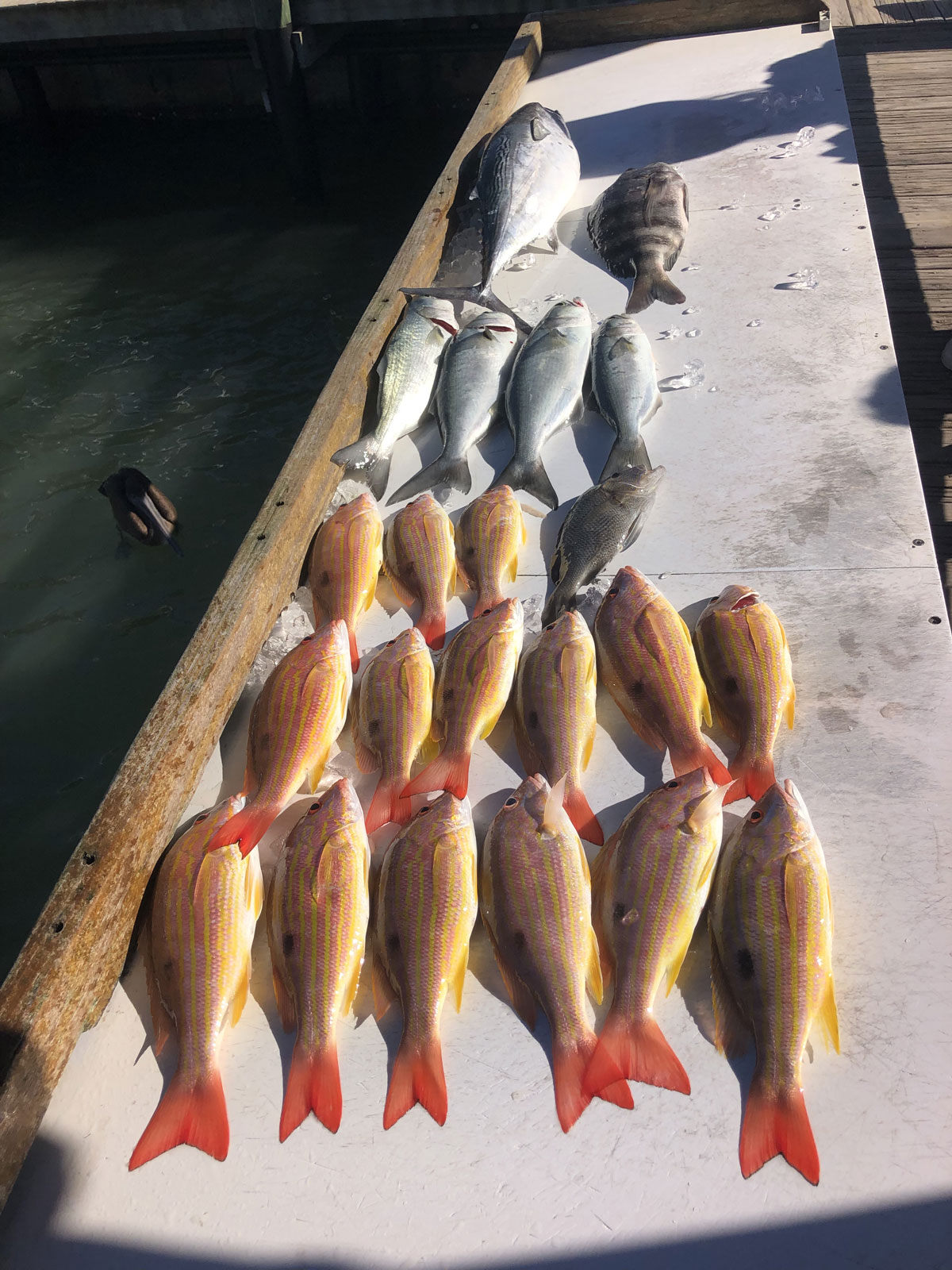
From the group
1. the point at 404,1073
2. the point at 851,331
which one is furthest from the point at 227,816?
the point at 851,331

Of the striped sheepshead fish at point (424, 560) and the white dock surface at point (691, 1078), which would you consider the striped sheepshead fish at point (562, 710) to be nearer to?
the white dock surface at point (691, 1078)

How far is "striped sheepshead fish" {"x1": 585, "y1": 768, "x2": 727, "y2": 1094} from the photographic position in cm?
160

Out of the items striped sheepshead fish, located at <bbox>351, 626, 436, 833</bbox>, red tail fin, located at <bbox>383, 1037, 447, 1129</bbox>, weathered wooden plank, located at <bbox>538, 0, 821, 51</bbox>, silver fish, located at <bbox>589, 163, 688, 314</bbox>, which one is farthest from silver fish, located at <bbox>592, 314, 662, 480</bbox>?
weathered wooden plank, located at <bbox>538, 0, 821, 51</bbox>

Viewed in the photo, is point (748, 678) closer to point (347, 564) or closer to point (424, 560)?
point (424, 560)

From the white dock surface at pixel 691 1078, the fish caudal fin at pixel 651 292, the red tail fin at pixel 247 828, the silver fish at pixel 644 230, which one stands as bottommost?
the white dock surface at pixel 691 1078

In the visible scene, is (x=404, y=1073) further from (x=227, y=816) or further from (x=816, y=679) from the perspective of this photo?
(x=816, y=679)

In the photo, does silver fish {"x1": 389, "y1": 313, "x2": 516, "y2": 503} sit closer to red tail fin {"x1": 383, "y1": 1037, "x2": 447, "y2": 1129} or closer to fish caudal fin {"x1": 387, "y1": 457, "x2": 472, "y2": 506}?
fish caudal fin {"x1": 387, "y1": 457, "x2": 472, "y2": 506}

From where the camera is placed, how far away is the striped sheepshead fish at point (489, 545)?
8.23ft

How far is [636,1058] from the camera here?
A: 159 centimetres

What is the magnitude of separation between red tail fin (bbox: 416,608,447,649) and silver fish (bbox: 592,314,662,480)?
76cm

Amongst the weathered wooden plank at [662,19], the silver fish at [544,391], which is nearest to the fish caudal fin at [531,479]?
the silver fish at [544,391]

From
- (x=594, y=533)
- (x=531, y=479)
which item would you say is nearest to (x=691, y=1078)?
(x=594, y=533)

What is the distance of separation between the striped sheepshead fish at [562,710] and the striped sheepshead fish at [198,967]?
67cm

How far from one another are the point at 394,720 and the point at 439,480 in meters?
1.05
